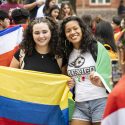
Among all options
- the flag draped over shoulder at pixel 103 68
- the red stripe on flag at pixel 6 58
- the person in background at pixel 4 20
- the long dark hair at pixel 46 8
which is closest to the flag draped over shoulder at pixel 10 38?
the red stripe on flag at pixel 6 58

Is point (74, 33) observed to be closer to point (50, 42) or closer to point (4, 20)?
point (50, 42)

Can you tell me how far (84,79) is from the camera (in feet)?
15.2

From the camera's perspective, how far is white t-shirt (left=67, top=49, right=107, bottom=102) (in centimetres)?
461

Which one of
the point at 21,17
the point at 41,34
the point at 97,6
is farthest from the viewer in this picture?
the point at 97,6

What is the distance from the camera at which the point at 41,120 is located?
483cm

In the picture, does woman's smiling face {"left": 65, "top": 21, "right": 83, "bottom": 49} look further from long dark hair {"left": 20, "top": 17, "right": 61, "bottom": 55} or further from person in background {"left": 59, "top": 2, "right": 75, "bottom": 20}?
person in background {"left": 59, "top": 2, "right": 75, "bottom": 20}

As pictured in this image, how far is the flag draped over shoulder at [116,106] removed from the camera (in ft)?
8.46

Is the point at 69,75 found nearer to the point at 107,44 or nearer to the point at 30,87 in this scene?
the point at 30,87

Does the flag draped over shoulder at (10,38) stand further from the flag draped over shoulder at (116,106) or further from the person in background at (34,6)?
the flag draped over shoulder at (116,106)

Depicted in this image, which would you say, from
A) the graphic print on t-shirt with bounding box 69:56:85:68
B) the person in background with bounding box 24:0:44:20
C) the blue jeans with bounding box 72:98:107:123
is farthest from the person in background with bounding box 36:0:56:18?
the blue jeans with bounding box 72:98:107:123

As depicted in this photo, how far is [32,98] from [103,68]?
828 mm

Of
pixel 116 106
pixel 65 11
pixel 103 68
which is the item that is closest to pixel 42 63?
pixel 103 68

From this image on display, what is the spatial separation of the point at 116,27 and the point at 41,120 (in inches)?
278

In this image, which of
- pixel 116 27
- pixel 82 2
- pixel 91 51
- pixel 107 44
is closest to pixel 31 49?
pixel 91 51
